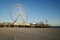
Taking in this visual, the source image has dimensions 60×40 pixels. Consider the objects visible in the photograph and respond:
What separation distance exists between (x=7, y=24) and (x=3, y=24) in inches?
120

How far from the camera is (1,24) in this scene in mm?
123562

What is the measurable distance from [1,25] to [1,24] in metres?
1.19

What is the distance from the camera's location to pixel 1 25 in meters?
124

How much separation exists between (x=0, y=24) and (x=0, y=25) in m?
0.99

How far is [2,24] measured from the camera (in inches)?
4899

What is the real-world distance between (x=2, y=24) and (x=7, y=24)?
4117mm

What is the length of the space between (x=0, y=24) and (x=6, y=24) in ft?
13.5

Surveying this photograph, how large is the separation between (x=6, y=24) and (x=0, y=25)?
4348 millimetres

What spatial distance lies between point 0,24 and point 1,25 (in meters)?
1.57

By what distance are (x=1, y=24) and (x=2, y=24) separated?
3.40 ft

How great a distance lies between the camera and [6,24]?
12319 cm

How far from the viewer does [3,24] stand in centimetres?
12362

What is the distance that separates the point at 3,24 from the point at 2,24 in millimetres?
1150

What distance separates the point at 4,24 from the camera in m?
124
